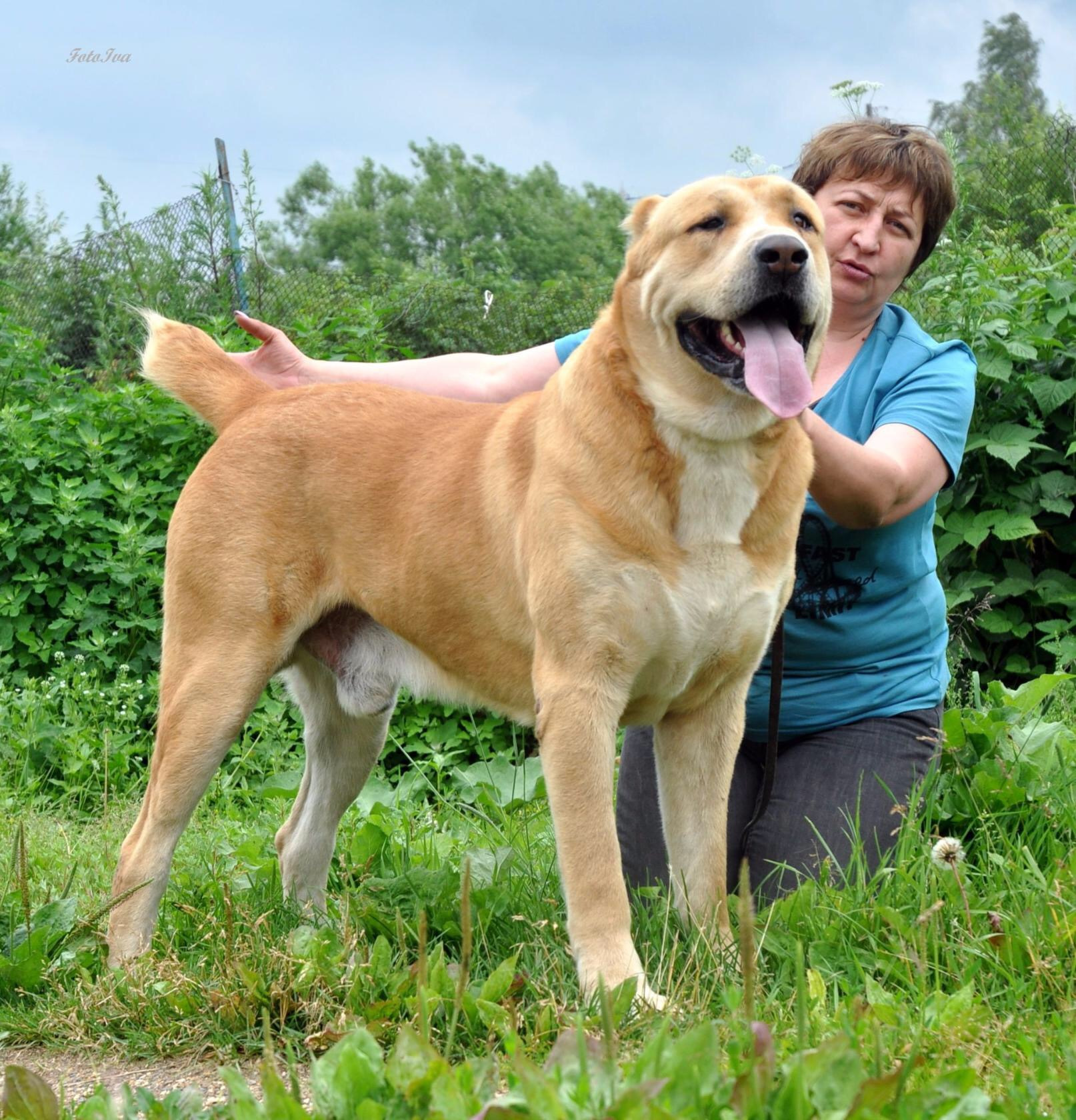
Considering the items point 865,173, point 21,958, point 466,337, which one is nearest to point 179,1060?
point 21,958

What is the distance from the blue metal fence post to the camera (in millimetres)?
7605

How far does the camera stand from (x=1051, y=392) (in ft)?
15.9

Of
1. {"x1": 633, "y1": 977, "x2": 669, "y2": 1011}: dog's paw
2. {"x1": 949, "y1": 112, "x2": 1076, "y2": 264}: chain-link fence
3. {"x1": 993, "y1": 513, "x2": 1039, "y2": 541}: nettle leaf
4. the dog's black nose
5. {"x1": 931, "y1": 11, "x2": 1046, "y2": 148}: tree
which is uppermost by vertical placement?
{"x1": 931, "y1": 11, "x2": 1046, "y2": 148}: tree

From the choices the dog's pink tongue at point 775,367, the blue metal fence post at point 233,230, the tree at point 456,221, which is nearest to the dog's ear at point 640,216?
the dog's pink tongue at point 775,367

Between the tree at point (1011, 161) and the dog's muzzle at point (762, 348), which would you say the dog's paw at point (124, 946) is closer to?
the dog's muzzle at point (762, 348)

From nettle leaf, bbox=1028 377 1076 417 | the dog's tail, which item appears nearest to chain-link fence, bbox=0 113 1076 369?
nettle leaf, bbox=1028 377 1076 417

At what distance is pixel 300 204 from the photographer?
61.5 metres

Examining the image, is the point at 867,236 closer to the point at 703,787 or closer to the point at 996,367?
the point at 703,787

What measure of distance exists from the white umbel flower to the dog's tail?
2.08 metres

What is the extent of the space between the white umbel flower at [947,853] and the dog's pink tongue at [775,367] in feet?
3.10

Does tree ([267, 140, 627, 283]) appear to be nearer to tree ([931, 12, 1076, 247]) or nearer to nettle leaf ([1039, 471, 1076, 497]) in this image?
tree ([931, 12, 1076, 247])

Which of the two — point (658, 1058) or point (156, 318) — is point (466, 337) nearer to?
point (156, 318)

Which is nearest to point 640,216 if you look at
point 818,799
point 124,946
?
point 818,799

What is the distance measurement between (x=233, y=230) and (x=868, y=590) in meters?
5.77
